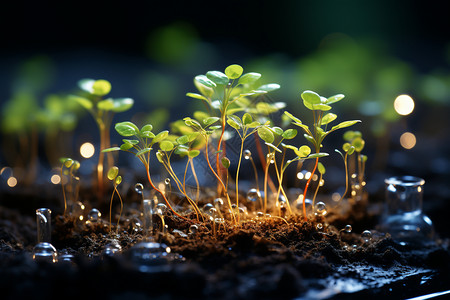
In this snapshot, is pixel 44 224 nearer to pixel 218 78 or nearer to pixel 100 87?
pixel 100 87

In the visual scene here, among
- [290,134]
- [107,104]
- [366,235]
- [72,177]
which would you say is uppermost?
[107,104]

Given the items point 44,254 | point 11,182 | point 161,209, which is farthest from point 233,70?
point 11,182

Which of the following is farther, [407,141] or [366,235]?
[407,141]

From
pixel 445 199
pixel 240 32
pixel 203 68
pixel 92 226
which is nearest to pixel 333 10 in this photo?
pixel 240 32

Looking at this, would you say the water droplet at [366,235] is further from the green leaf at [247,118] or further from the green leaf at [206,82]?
the green leaf at [206,82]

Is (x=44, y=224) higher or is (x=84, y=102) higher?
(x=84, y=102)

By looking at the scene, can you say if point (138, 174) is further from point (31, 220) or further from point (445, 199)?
point (445, 199)

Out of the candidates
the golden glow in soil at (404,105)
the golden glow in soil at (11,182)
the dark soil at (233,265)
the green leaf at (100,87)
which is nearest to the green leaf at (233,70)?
the dark soil at (233,265)
